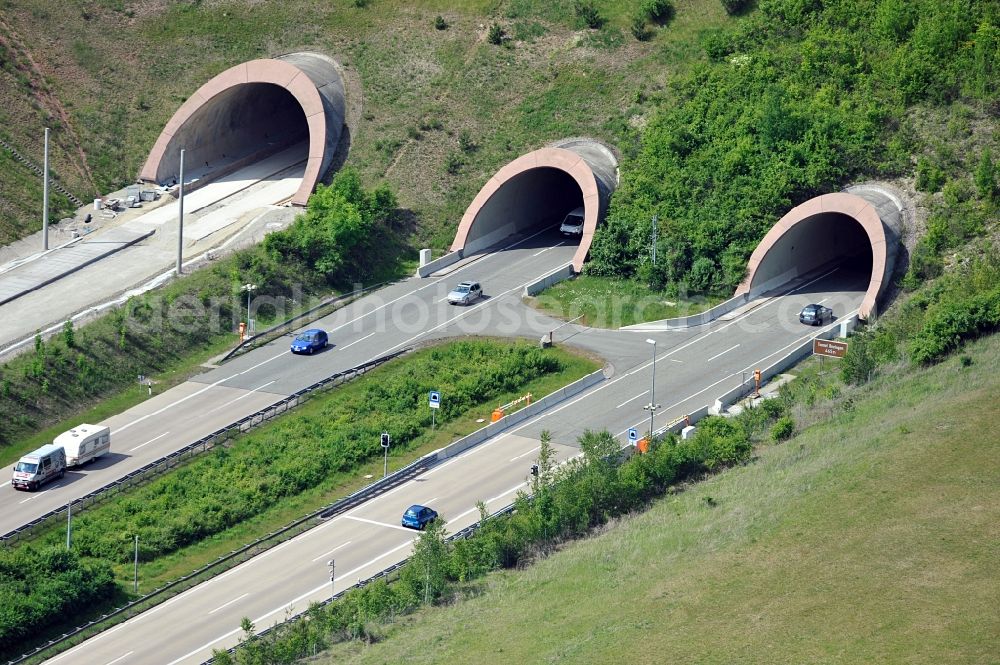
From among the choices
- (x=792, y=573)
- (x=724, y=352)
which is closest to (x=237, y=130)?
(x=724, y=352)

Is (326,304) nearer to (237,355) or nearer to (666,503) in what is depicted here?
(237,355)

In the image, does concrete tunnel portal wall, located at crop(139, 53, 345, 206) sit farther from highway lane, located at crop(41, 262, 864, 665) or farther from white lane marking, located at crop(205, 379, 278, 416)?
white lane marking, located at crop(205, 379, 278, 416)

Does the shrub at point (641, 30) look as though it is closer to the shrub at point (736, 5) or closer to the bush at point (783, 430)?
the shrub at point (736, 5)

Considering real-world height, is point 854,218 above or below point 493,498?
above

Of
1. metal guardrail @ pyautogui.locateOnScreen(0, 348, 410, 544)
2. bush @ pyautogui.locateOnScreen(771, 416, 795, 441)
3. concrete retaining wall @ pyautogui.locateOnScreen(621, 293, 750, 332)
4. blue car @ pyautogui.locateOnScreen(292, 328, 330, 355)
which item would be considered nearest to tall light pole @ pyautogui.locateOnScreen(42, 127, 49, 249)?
blue car @ pyautogui.locateOnScreen(292, 328, 330, 355)

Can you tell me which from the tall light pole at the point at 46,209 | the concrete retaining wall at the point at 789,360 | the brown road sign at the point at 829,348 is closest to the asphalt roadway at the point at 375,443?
the concrete retaining wall at the point at 789,360

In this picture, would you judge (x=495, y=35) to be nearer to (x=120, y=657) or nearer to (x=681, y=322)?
(x=681, y=322)

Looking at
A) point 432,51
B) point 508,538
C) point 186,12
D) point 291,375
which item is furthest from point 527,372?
point 186,12
